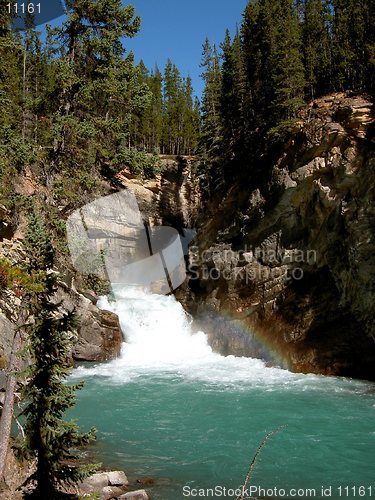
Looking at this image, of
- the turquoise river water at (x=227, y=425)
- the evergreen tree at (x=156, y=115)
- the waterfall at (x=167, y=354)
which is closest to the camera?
the turquoise river water at (x=227, y=425)

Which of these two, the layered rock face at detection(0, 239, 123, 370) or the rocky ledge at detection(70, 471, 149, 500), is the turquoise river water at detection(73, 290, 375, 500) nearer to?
the rocky ledge at detection(70, 471, 149, 500)

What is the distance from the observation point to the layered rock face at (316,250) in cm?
1889

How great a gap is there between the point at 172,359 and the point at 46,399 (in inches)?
727

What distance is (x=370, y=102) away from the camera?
19.8 meters

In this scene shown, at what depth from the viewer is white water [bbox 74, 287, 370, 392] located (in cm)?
1942

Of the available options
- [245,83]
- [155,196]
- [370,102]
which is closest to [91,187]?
[370,102]

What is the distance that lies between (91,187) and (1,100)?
13.7 ft

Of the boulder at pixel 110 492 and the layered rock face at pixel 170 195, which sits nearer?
the boulder at pixel 110 492

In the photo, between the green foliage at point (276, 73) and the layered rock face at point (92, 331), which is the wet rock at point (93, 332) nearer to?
the layered rock face at point (92, 331)

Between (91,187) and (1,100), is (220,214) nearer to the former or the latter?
(91,187)

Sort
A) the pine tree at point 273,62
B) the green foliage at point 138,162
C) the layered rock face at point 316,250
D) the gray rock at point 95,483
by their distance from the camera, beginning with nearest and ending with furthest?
the gray rock at point 95,483 < the green foliage at point 138,162 < the layered rock face at point 316,250 < the pine tree at point 273,62

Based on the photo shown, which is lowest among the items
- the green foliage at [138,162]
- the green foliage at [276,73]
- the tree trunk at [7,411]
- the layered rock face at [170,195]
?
the tree trunk at [7,411]

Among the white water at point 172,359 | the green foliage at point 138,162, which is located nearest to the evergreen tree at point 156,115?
the white water at point 172,359

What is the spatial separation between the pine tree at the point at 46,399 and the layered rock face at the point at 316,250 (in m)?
15.1
